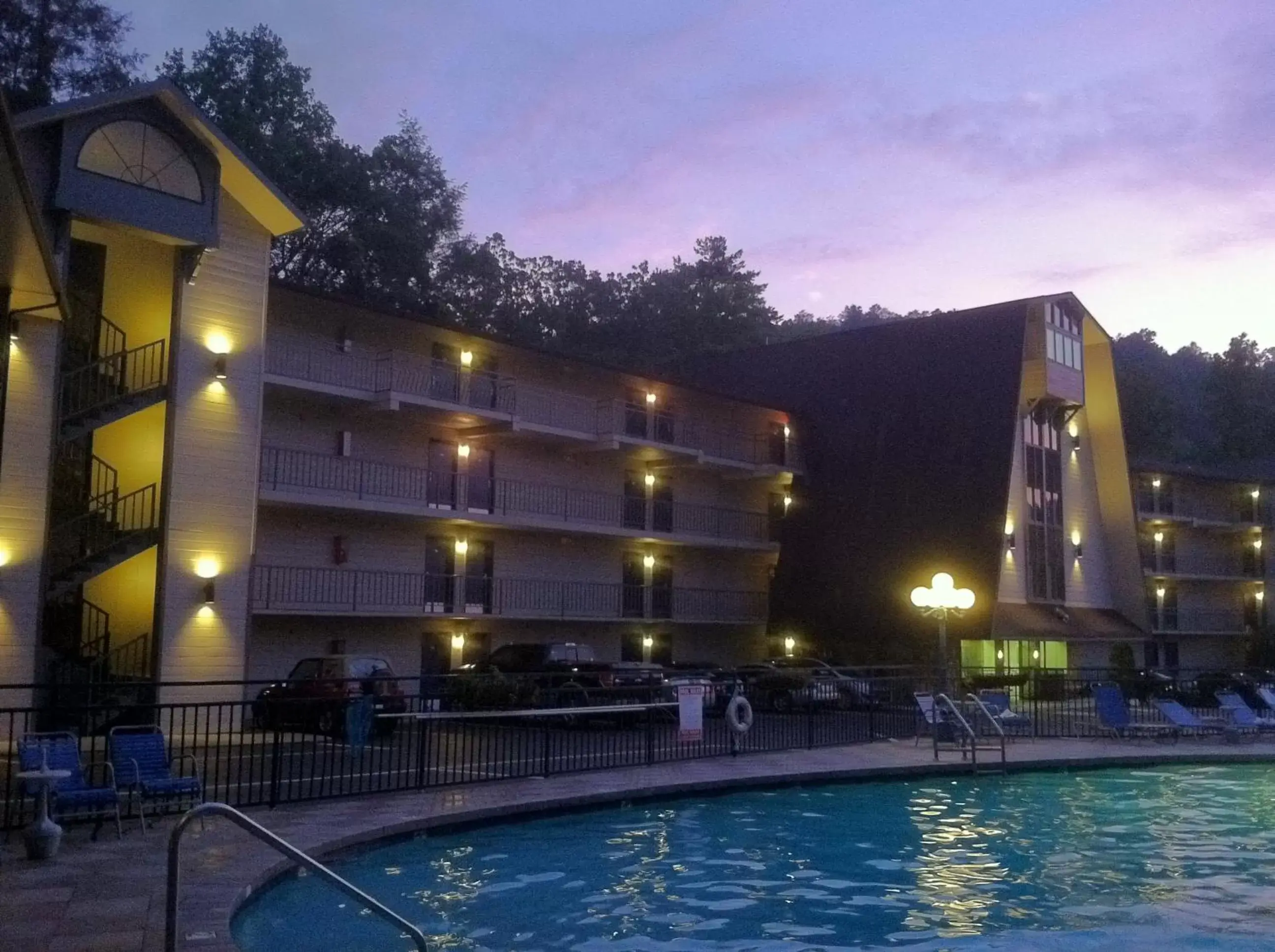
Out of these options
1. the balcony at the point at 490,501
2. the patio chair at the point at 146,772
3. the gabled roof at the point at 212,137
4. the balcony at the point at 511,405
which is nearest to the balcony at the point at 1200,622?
the balcony at the point at 511,405

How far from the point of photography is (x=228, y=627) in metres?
23.5

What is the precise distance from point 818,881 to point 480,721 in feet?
18.5

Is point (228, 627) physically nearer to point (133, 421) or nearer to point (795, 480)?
point (133, 421)

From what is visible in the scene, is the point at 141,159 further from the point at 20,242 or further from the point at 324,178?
the point at 324,178

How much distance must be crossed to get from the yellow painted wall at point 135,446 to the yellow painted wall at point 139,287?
1603 mm

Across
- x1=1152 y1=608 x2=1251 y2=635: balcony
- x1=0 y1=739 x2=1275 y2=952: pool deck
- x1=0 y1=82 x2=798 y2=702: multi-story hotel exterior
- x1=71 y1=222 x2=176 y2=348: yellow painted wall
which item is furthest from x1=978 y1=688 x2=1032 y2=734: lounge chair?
x1=1152 y1=608 x2=1251 y2=635: balcony

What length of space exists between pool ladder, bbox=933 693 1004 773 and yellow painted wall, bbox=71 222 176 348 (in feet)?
52.5

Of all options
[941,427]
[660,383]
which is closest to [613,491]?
[660,383]

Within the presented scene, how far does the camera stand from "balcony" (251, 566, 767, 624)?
27.0 m

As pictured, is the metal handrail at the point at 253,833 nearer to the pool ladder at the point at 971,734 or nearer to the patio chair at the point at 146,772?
the patio chair at the point at 146,772

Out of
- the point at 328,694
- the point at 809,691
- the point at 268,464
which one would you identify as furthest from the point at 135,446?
the point at 809,691

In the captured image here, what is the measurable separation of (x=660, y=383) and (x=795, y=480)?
22.6ft

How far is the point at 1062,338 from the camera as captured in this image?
40500 millimetres

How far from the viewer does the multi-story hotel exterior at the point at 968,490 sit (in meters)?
37.2
